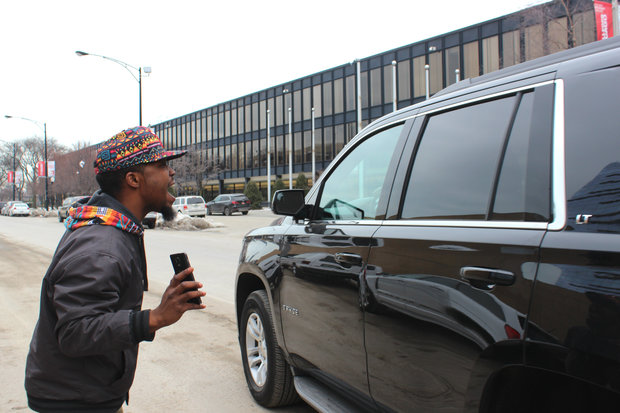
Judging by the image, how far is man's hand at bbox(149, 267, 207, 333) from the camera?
165 centimetres

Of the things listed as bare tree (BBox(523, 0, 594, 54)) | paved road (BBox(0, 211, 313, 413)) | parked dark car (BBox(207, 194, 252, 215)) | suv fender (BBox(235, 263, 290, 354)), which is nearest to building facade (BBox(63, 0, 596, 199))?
bare tree (BBox(523, 0, 594, 54))

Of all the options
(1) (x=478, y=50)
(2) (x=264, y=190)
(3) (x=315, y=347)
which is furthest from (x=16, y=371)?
(2) (x=264, y=190)

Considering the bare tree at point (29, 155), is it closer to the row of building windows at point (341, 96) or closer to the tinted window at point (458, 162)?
the row of building windows at point (341, 96)

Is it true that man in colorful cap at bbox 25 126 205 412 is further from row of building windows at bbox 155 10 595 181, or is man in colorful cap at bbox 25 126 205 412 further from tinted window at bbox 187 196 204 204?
tinted window at bbox 187 196 204 204

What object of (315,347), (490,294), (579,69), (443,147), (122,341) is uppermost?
(579,69)

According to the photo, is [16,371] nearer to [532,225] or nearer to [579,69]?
[532,225]

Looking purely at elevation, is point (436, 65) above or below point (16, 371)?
above

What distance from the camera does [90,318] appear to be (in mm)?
1604

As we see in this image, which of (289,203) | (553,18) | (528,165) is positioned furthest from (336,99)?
(528,165)

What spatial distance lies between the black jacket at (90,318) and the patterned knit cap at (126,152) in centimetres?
13

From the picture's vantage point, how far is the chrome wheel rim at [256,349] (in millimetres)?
3648

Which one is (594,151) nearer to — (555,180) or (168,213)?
(555,180)

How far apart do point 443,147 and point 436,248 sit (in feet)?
1.83

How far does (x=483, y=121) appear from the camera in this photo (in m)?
2.08
